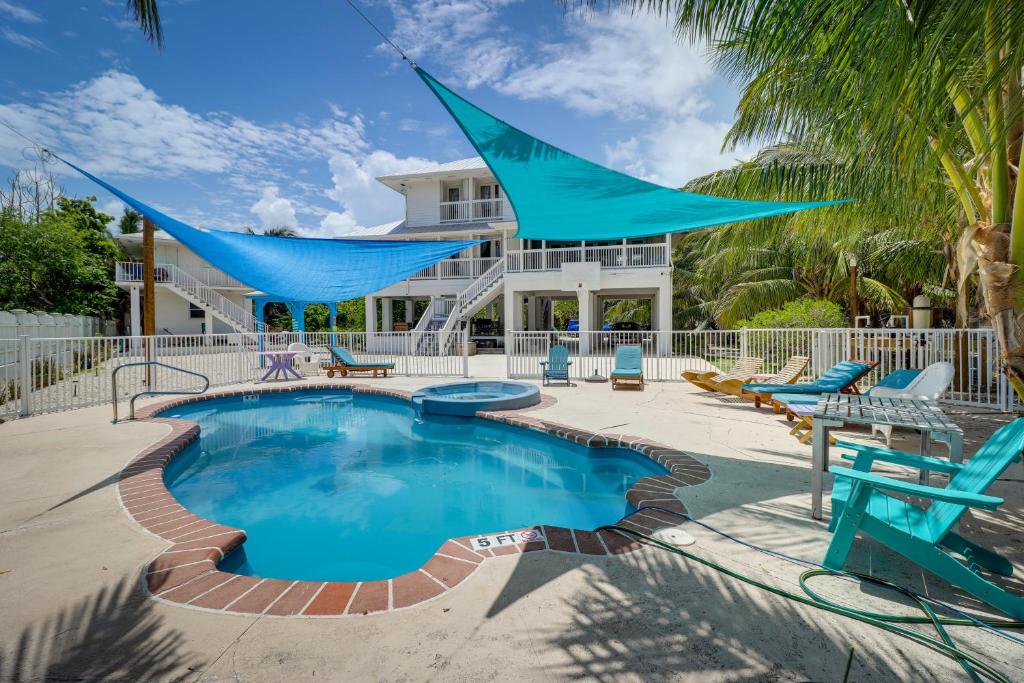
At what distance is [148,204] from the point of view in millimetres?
7977

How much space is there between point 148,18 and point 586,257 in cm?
1649

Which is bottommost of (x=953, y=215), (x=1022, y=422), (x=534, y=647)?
(x=534, y=647)

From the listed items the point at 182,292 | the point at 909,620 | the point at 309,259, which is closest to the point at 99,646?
the point at 909,620

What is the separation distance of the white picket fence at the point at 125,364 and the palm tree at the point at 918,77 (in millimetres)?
8835

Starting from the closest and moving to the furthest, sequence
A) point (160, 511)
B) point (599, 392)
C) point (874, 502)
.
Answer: point (874, 502)
point (160, 511)
point (599, 392)

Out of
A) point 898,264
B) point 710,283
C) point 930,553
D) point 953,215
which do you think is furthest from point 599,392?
point 710,283

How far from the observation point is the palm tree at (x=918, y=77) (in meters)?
2.62

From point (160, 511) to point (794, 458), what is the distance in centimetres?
569

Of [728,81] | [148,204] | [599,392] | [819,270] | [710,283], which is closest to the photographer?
[728,81]

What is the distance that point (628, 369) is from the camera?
10.5 metres

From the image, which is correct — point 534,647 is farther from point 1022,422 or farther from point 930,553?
point 1022,422

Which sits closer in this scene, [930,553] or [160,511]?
[930,553]

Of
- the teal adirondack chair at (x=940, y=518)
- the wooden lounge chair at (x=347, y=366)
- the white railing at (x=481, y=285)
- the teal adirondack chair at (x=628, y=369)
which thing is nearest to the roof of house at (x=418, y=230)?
the white railing at (x=481, y=285)

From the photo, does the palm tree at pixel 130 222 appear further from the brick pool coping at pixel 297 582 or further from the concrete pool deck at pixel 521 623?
the concrete pool deck at pixel 521 623
